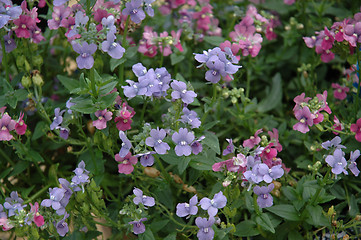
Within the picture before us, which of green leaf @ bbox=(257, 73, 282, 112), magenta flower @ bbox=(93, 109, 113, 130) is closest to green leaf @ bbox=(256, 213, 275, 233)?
magenta flower @ bbox=(93, 109, 113, 130)

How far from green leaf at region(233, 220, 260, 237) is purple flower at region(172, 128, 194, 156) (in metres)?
0.32

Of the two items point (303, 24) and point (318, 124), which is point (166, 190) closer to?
point (318, 124)

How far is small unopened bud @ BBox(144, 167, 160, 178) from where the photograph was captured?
1.57 meters

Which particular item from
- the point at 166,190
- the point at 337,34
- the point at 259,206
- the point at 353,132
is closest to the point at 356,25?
the point at 337,34

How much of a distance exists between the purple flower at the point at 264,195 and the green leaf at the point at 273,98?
0.70m

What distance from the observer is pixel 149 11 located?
4.68 ft

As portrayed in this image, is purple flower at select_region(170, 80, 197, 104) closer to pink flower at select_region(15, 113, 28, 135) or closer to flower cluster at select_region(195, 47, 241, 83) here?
flower cluster at select_region(195, 47, 241, 83)

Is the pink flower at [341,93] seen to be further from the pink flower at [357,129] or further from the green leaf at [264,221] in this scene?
the green leaf at [264,221]

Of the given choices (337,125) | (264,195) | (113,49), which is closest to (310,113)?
(337,125)

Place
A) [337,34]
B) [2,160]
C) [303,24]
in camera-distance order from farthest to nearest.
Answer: [303,24] < [2,160] < [337,34]

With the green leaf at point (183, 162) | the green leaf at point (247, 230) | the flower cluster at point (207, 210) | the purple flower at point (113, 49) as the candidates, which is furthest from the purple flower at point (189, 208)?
the purple flower at point (113, 49)

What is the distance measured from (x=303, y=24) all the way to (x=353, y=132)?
0.72 metres

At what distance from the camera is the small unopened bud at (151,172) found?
1.57 metres

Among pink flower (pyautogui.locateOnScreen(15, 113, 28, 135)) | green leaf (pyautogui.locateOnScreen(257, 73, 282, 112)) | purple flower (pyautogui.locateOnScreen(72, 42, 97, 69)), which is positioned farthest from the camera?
green leaf (pyautogui.locateOnScreen(257, 73, 282, 112))
